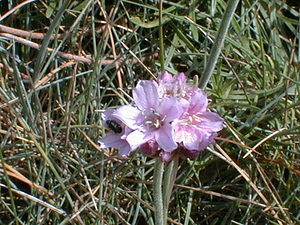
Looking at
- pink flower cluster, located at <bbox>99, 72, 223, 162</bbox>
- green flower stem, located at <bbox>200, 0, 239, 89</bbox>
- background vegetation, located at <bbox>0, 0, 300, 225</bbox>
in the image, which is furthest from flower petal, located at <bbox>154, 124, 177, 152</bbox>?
background vegetation, located at <bbox>0, 0, 300, 225</bbox>

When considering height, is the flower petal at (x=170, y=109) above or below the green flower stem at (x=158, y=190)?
above

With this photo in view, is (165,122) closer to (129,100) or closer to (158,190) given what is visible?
(158,190)

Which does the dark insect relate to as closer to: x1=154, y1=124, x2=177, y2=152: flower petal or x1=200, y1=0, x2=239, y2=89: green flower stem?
x1=154, y1=124, x2=177, y2=152: flower petal

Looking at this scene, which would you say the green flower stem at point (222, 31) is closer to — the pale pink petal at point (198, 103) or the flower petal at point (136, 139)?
the pale pink petal at point (198, 103)

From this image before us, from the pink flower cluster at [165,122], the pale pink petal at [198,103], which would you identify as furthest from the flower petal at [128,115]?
the pale pink petal at [198,103]

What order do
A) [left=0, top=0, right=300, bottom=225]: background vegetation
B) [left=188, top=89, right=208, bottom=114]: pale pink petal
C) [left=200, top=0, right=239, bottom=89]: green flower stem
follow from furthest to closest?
[left=0, top=0, right=300, bottom=225]: background vegetation
[left=188, top=89, right=208, bottom=114]: pale pink petal
[left=200, top=0, right=239, bottom=89]: green flower stem

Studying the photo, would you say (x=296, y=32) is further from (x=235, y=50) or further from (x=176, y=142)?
(x=176, y=142)
